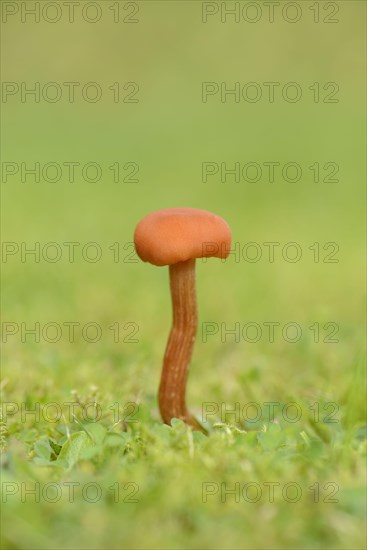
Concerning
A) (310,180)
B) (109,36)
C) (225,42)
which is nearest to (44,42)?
(109,36)

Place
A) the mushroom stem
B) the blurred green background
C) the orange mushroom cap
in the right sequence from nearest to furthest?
1. the orange mushroom cap
2. the mushroom stem
3. the blurred green background

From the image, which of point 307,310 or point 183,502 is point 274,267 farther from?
point 183,502

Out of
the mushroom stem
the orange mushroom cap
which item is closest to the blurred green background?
the mushroom stem

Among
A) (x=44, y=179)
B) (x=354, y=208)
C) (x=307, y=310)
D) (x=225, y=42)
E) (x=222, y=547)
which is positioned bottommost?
(x=222, y=547)

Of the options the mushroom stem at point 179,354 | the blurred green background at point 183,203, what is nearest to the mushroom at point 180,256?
the mushroom stem at point 179,354

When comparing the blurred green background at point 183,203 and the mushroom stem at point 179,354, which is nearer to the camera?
the mushroom stem at point 179,354

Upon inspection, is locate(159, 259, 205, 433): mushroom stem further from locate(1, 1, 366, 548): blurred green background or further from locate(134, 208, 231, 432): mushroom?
locate(1, 1, 366, 548): blurred green background

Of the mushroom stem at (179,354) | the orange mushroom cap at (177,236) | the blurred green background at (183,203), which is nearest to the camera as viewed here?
the orange mushroom cap at (177,236)

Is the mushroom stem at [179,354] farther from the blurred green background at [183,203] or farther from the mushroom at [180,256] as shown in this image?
the blurred green background at [183,203]
